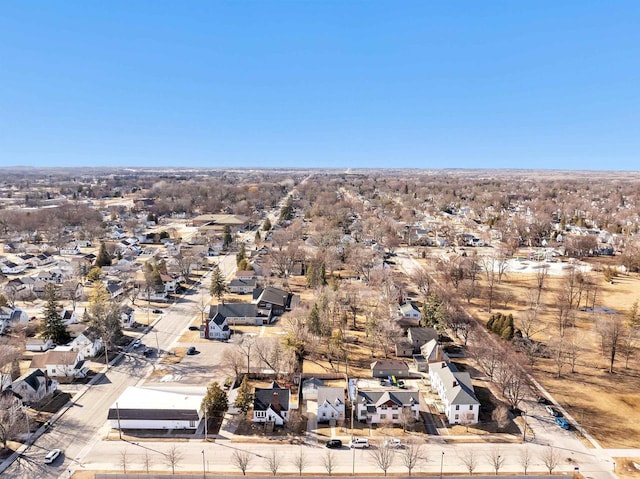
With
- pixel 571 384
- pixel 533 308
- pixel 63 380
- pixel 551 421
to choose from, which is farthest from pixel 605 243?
pixel 63 380

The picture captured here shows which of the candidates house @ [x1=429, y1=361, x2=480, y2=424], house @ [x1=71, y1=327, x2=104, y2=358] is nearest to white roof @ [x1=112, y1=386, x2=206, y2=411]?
house @ [x1=71, y1=327, x2=104, y2=358]

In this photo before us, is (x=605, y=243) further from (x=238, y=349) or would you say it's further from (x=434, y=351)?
(x=238, y=349)

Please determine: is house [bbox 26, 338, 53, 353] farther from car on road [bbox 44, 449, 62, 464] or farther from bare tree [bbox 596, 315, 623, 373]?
bare tree [bbox 596, 315, 623, 373]

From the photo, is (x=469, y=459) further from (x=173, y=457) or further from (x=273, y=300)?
(x=273, y=300)

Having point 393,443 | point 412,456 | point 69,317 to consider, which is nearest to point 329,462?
point 393,443

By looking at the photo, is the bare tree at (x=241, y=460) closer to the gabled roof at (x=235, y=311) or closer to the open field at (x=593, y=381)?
the gabled roof at (x=235, y=311)

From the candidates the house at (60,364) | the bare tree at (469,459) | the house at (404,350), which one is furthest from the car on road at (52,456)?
the house at (404,350)
